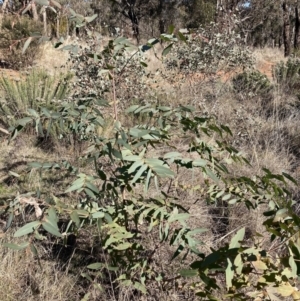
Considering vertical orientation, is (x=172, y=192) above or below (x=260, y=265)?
below

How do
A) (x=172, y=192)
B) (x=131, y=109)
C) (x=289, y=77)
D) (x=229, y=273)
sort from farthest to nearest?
(x=289, y=77) < (x=172, y=192) < (x=131, y=109) < (x=229, y=273)

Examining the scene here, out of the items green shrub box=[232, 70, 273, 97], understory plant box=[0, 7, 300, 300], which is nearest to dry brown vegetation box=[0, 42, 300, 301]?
understory plant box=[0, 7, 300, 300]

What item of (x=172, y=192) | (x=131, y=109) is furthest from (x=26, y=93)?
(x=131, y=109)

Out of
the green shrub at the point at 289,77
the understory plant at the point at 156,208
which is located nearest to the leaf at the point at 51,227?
the understory plant at the point at 156,208

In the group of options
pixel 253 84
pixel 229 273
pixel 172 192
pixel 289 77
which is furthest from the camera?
pixel 289 77

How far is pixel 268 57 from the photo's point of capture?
12.1 metres

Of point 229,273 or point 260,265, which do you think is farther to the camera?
point 260,265

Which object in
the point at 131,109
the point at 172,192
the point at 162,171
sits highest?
the point at 131,109

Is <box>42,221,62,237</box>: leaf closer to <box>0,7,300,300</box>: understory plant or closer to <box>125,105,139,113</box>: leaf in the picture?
<box>0,7,300,300</box>: understory plant

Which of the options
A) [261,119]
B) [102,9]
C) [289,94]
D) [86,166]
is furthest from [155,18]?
[86,166]

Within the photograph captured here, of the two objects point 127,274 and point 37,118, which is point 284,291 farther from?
point 37,118

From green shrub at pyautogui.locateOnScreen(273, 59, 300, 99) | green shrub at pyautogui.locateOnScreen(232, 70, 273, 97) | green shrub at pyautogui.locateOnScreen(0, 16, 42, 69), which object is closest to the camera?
green shrub at pyautogui.locateOnScreen(232, 70, 273, 97)

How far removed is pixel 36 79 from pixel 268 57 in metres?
9.68

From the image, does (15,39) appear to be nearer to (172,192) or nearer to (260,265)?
(172,192)
